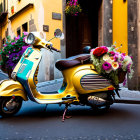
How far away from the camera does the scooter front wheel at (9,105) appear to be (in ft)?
14.6

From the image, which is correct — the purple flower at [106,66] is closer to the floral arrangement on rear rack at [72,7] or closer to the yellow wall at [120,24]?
the yellow wall at [120,24]

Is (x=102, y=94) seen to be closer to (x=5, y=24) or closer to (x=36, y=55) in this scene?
(x=36, y=55)

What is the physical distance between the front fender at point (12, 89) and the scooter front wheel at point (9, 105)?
96 millimetres

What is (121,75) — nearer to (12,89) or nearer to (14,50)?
(12,89)

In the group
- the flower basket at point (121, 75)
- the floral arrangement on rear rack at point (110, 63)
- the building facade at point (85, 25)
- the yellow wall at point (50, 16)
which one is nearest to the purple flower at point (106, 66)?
the floral arrangement on rear rack at point (110, 63)

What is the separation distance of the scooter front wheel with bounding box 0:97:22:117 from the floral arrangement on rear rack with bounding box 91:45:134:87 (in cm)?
155

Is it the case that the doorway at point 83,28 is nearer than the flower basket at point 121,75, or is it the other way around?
the flower basket at point 121,75

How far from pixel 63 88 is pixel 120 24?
6903mm

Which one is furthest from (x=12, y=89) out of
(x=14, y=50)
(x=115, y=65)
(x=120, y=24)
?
(x=120, y=24)

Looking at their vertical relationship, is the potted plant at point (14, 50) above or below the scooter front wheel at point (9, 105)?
above

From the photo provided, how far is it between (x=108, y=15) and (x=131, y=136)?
8772 mm

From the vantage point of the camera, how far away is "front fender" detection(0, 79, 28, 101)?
444 centimetres

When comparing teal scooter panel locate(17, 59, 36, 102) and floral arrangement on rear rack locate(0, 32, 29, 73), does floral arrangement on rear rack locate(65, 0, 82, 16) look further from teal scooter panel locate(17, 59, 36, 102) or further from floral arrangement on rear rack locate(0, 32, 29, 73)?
teal scooter panel locate(17, 59, 36, 102)

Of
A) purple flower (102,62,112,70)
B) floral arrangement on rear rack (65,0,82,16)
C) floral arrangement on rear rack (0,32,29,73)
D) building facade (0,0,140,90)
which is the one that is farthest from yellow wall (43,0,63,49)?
purple flower (102,62,112,70)
